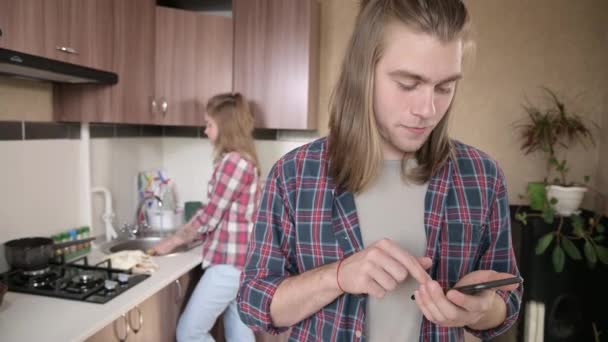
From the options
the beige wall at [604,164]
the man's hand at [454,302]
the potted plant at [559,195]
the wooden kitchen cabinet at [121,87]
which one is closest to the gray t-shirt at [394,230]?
the man's hand at [454,302]

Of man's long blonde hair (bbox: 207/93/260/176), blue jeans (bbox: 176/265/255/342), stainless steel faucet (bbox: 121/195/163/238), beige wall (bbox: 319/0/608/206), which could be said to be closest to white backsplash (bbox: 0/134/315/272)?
stainless steel faucet (bbox: 121/195/163/238)

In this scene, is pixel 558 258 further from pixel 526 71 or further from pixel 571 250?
pixel 526 71

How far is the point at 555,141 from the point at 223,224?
1.85 m

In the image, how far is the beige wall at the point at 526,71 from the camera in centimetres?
232

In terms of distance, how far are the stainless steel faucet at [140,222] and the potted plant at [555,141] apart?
2139 mm

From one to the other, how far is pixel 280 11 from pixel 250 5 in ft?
0.58

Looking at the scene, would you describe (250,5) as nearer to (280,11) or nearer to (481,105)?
(280,11)

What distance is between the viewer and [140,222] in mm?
2598

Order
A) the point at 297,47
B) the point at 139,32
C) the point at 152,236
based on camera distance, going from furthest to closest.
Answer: the point at 152,236, the point at 297,47, the point at 139,32

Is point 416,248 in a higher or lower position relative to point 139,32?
lower

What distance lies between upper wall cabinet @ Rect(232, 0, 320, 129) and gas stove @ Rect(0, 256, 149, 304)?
110 centimetres

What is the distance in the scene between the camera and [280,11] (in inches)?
92.1

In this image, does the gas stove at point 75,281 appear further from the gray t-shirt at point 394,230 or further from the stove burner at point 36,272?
the gray t-shirt at point 394,230

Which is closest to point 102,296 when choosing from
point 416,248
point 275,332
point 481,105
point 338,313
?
point 275,332
